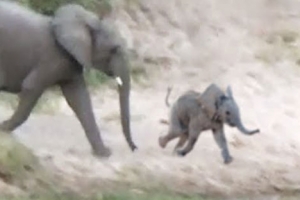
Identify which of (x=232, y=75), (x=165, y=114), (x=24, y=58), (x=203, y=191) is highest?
(x=232, y=75)

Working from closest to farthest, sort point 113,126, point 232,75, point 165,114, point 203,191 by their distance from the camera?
point 203,191 → point 113,126 → point 165,114 → point 232,75

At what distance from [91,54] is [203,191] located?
1.35 meters

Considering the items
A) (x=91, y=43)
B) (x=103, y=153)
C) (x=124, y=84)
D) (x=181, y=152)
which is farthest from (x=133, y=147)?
(x=91, y=43)

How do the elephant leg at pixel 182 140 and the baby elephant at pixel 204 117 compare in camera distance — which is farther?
the elephant leg at pixel 182 140

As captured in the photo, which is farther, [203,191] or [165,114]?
[165,114]

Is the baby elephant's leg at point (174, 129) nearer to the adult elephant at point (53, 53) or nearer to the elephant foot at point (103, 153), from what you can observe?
the adult elephant at point (53, 53)

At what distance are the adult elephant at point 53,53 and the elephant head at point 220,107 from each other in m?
0.61

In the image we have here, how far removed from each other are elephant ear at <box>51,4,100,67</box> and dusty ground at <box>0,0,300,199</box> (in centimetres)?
71

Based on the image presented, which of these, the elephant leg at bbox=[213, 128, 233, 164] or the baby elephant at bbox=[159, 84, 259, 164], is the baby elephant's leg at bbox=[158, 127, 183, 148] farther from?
the elephant leg at bbox=[213, 128, 233, 164]

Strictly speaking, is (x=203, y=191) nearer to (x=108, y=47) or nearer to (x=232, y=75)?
(x=108, y=47)

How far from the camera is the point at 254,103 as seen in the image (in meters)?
13.5

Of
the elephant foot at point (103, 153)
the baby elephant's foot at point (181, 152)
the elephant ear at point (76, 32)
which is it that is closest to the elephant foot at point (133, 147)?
the elephant foot at point (103, 153)

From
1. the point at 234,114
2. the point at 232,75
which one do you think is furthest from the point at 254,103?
the point at 234,114

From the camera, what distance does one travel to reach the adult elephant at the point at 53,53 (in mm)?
9844
